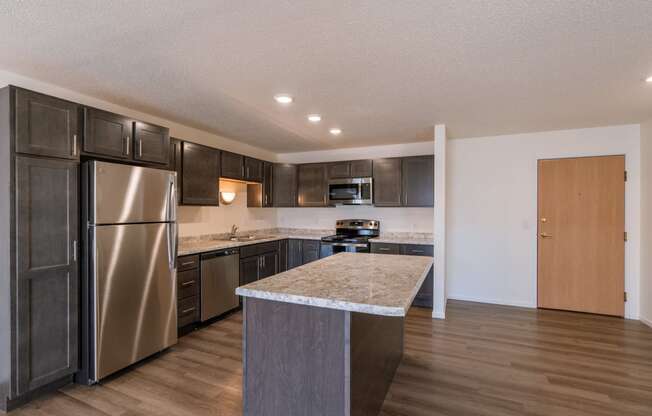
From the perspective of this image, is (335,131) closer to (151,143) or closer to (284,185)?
(284,185)

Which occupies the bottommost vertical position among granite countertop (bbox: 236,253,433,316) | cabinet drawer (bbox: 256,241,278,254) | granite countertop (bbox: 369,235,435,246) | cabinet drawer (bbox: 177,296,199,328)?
cabinet drawer (bbox: 177,296,199,328)

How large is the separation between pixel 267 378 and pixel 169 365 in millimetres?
1555

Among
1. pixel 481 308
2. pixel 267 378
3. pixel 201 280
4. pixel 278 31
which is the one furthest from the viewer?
pixel 481 308

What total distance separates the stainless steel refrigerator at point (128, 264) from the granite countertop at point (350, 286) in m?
1.46

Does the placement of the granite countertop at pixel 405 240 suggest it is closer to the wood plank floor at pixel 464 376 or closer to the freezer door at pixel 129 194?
the wood plank floor at pixel 464 376

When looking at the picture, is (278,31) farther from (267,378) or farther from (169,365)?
(169,365)

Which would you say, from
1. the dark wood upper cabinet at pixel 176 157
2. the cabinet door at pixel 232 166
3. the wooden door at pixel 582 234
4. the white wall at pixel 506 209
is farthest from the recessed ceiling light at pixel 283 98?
the wooden door at pixel 582 234

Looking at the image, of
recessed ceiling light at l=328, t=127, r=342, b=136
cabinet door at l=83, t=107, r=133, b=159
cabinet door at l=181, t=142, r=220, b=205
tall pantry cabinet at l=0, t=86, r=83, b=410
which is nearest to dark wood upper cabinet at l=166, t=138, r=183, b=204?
cabinet door at l=181, t=142, r=220, b=205

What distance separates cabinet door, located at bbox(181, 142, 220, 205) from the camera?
11.9ft

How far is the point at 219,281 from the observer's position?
148 inches

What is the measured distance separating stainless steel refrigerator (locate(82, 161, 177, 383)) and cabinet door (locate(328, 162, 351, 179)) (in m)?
2.66

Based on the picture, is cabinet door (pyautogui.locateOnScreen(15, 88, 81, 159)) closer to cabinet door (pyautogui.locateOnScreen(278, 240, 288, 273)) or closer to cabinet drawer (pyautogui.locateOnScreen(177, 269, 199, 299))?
cabinet drawer (pyautogui.locateOnScreen(177, 269, 199, 299))

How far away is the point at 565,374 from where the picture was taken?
2.59 meters

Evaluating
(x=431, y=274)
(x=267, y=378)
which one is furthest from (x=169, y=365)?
(x=431, y=274)
